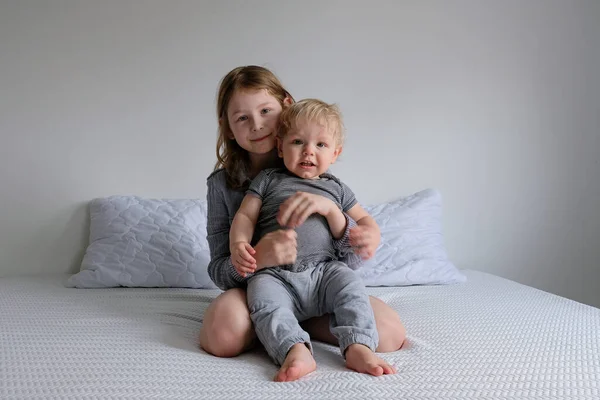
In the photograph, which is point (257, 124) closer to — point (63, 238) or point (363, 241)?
point (363, 241)

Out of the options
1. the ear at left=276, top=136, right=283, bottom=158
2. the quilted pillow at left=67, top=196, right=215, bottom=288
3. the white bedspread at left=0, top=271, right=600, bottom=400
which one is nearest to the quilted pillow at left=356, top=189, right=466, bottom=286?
the white bedspread at left=0, top=271, right=600, bottom=400

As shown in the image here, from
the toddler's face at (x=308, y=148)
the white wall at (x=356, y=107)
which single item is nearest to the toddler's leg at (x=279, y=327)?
the toddler's face at (x=308, y=148)

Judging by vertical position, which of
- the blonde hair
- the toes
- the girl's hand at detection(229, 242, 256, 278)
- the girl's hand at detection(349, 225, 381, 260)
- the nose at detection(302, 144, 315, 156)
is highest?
the blonde hair

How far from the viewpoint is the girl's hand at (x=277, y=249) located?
1.33 metres

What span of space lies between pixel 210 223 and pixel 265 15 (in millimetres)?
1048

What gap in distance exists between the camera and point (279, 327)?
1.18 metres

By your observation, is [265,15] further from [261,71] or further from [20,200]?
[20,200]

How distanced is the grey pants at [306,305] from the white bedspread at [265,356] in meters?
0.06

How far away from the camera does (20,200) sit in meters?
2.19

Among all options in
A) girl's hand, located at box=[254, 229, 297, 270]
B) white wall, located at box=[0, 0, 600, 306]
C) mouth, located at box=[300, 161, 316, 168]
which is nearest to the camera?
girl's hand, located at box=[254, 229, 297, 270]

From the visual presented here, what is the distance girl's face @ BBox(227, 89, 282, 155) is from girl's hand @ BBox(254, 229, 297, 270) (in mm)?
263

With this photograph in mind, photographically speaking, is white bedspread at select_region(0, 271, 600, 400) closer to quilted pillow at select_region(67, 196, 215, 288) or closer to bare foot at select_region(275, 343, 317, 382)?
bare foot at select_region(275, 343, 317, 382)

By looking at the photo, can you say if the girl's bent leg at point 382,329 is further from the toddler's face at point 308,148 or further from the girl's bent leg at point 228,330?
the toddler's face at point 308,148

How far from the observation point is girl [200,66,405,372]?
125cm
